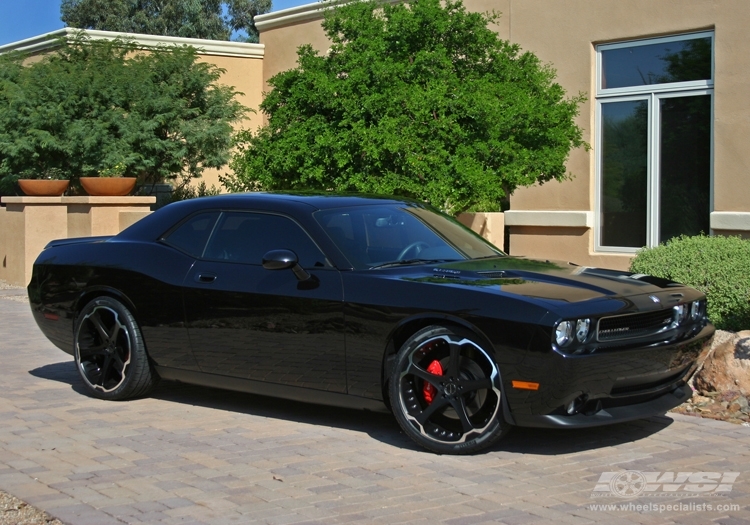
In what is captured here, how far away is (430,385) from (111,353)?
2727 millimetres

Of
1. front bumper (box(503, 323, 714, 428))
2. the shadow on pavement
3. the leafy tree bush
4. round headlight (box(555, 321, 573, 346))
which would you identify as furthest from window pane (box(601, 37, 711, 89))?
round headlight (box(555, 321, 573, 346))

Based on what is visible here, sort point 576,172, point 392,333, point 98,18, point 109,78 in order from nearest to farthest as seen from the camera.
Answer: point 392,333 < point 576,172 < point 109,78 < point 98,18

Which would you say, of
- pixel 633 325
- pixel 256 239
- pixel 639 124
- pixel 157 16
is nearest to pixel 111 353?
pixel 256 239

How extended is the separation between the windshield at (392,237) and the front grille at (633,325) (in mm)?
1401

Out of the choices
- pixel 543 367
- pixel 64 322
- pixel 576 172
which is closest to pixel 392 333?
pixel 543 367

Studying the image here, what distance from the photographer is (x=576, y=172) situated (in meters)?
14.0

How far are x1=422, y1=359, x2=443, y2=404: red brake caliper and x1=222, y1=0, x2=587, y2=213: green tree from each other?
5.01m

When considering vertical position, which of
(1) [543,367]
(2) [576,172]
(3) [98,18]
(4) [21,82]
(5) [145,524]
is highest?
(3) [98,18]

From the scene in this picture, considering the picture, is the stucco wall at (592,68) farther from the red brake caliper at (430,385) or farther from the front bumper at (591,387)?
the red brake caliper at (430,385)

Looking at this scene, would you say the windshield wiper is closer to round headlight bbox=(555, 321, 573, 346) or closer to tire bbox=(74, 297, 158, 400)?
round headlight bbox=(555, 321, 573, 346)

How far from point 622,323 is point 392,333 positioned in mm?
1318

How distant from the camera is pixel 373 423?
6738mm

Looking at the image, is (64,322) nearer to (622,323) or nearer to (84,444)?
Answer: (84,444)

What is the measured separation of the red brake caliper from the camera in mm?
5879
